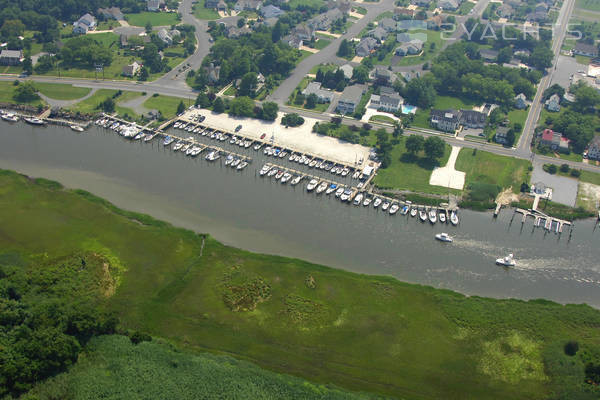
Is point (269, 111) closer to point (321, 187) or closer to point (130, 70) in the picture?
point (321, 187)

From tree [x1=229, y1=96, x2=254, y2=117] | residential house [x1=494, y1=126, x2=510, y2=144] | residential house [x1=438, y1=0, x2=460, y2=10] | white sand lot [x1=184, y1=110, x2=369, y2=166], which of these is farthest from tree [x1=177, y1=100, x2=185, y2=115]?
residential house [x1=438, y1=0, x2=460, y2=10]

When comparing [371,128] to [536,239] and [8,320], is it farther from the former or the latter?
[8,320]

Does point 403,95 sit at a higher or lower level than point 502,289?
higher

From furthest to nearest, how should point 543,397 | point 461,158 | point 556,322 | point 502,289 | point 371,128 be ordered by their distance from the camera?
point 371,128
point 461,158
point 502,289
point 556,322
point 543,397

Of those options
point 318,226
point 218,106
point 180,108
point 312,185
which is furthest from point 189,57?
point 318,226

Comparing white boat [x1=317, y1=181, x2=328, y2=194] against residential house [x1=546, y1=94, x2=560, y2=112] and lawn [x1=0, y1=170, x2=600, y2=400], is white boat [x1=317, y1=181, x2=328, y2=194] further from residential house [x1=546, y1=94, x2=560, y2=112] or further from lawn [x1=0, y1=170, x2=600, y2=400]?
residential house [x1=546, y1=94, x2=560, y2=112]

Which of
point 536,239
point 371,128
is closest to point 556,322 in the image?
point 536,239

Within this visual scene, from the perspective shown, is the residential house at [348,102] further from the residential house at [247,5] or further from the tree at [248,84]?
the residential house at [247,5]
